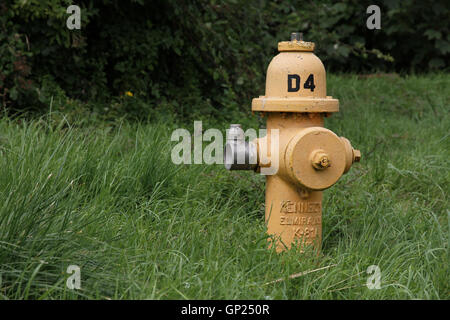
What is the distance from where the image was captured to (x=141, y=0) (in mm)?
4113

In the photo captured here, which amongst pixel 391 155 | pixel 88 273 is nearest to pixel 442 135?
pixel 391 155

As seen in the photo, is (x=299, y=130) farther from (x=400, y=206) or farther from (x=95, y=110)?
(x=95, y=110)

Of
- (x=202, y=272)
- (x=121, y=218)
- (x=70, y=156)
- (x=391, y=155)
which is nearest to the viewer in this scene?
(x=202, y=272)

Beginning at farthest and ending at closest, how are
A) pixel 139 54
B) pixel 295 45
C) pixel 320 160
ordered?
1. pixel 139 54
2. pixel 295 45
3. pixel 320 160

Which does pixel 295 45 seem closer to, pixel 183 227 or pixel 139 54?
pixel 183 227

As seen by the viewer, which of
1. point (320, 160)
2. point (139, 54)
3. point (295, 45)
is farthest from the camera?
point (139, 54)

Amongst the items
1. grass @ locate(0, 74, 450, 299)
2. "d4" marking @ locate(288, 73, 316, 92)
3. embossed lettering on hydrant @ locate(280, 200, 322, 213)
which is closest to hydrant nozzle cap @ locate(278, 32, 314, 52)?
"d4" marking @ locate(288, 73, 316, 92)

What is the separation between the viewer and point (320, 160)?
2.39 meters

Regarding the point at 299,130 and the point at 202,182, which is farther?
the point at 202,182

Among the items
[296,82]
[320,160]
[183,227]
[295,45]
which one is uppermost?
[295,45]

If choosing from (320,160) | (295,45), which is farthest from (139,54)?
(320,160)

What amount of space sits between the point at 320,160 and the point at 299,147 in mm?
98

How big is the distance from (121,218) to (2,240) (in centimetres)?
65

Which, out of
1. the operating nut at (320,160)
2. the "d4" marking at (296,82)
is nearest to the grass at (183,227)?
the operating nut at (320,160)
